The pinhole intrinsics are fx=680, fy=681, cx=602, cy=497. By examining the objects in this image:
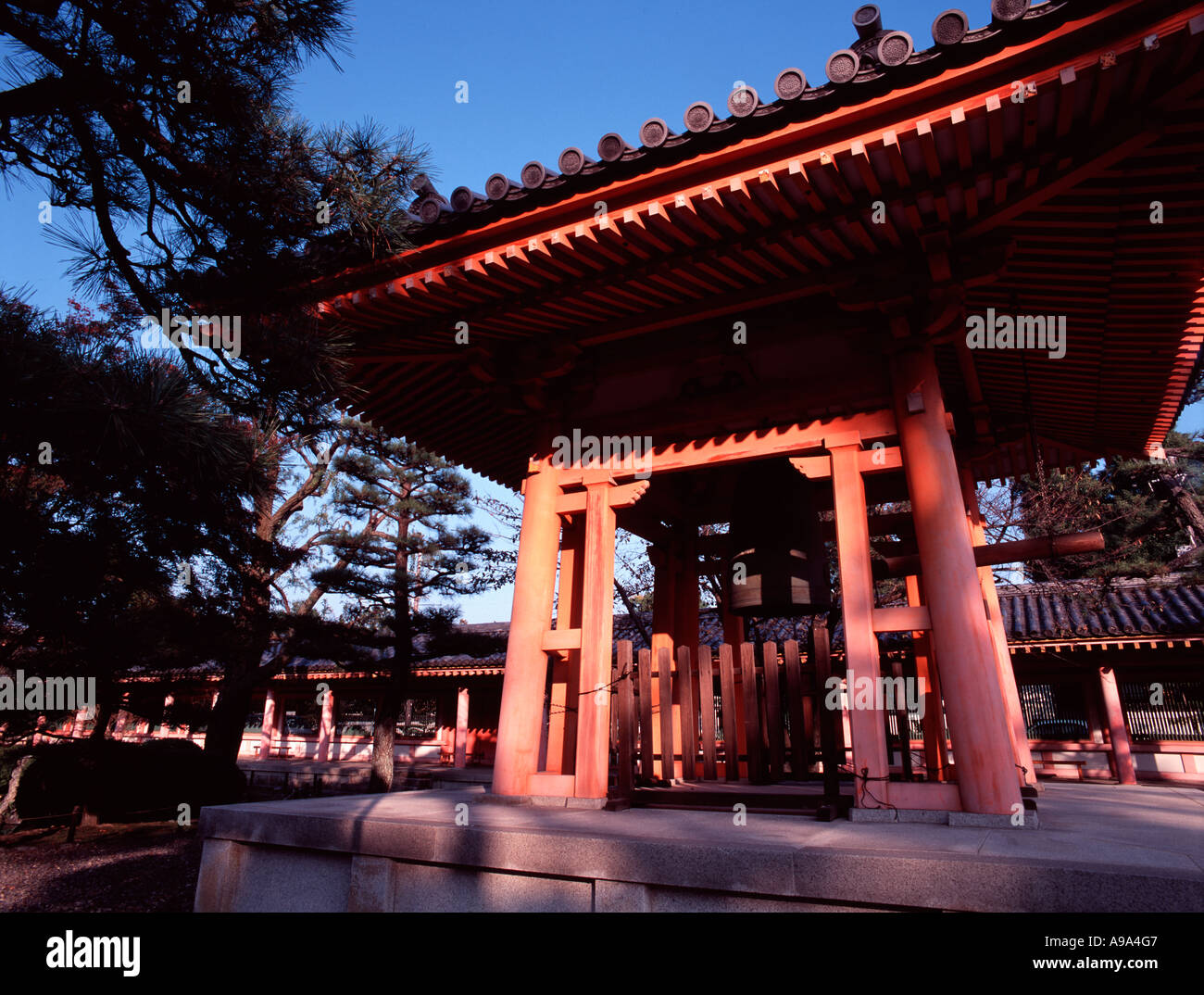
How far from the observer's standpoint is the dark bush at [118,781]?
46.5 feet

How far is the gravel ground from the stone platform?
6508mm

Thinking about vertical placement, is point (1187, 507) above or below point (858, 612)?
above

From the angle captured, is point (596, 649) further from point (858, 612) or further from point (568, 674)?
point (858, 612)

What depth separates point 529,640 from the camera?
17.1 feet

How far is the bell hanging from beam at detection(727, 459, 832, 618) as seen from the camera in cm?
509

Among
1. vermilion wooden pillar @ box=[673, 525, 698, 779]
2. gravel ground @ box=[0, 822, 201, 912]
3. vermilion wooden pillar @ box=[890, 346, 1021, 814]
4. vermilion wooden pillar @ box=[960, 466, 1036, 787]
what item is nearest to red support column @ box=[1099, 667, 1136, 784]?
vermilion wooden pillar @ box=[960, 466, 1036, 787]

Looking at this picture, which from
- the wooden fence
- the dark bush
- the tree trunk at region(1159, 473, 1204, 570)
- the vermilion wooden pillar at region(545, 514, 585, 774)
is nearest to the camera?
the wooden fence

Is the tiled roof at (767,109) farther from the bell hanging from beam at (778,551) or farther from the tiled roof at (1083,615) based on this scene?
the tiled roof at (1083,615)

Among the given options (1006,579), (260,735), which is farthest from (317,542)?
(1006,579)

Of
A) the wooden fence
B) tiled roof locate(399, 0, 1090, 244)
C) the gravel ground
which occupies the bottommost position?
the gravel ground

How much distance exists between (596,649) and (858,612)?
6.09 ft

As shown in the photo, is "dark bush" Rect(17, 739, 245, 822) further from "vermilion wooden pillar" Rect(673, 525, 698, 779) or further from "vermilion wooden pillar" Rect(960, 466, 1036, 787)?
"vermilion wooden pillar" Rect(960, 466, 1036, 787)

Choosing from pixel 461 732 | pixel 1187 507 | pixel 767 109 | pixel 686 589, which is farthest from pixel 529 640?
pixel 1187 507
